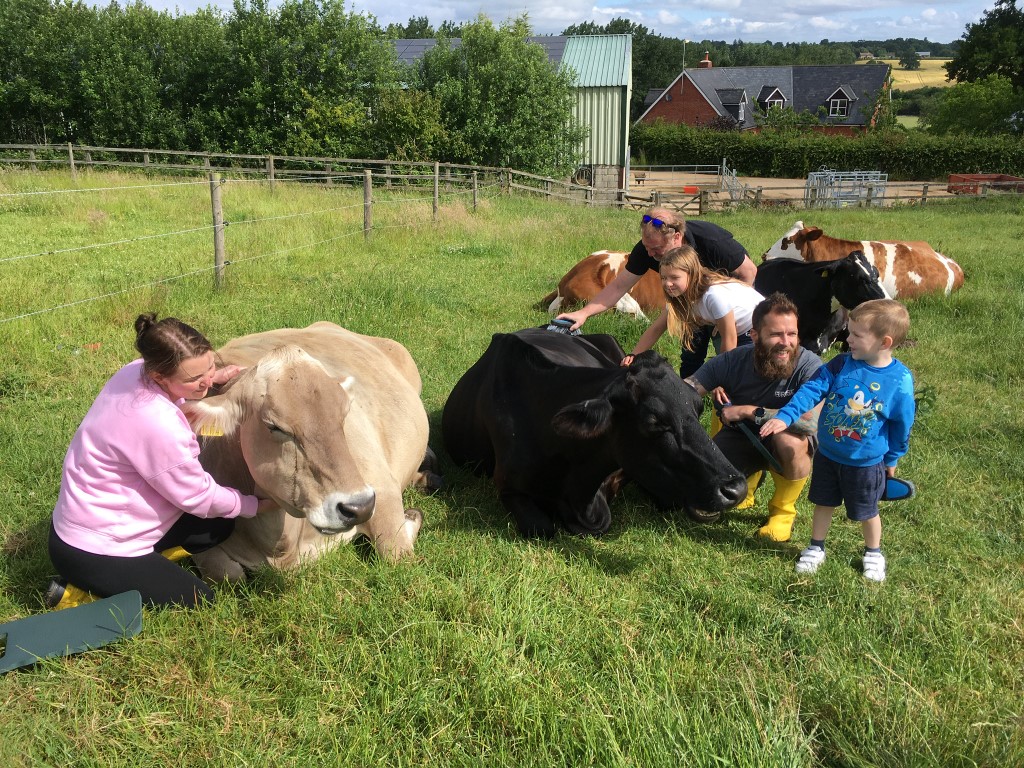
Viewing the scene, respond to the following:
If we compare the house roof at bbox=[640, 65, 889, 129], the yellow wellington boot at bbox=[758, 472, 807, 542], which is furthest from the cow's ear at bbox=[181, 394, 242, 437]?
the house roof at bbox=[640, 65, 889, 129]

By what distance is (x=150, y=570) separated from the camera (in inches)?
119

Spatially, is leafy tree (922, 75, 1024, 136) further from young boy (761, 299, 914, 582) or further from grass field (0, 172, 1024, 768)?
young boy (761, 299, 914, 582)

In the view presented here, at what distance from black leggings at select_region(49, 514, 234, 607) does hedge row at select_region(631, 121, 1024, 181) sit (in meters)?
44.4

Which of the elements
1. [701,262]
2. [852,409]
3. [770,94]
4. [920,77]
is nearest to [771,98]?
[770,94]

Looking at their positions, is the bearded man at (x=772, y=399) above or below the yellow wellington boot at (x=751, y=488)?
above

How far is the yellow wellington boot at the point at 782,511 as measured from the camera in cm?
408

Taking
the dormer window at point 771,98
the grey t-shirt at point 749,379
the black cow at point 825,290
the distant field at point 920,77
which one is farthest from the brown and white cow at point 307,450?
the distant field at point 920,77

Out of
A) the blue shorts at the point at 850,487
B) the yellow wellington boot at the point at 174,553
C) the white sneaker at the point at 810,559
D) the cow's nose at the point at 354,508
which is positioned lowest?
the white sneaker at the point at 810,559

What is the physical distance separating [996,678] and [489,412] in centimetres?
274

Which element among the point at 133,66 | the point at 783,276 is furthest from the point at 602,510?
the point at 133,66

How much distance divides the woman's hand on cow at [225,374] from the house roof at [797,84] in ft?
221

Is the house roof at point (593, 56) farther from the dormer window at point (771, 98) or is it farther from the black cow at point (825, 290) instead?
the dormer window at point (771, 98)

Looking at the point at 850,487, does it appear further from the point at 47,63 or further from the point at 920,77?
the point at 920,77

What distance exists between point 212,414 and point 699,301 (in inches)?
125
